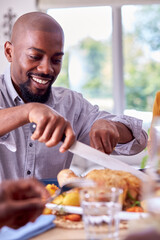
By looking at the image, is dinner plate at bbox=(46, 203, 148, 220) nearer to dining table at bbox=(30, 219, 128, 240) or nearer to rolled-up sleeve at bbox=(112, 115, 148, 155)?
dining table at bbox=(30, 219, 128, 240)

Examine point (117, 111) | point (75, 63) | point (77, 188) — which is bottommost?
point (117, 111)

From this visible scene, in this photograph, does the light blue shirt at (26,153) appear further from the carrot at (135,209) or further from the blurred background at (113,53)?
the blurred background at (113,53)

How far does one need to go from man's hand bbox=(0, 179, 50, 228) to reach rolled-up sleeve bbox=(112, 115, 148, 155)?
3.31 ft

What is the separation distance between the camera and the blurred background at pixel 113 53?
5293 millimetres

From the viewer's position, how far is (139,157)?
5102mm

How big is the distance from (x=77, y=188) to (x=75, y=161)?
159 inches

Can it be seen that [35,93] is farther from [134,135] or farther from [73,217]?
[73,217]

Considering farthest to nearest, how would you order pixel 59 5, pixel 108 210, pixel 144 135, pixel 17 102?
1. pixel 59 5
2. pixel 17 102
3. pixel 144 135
4. pixel 108 210

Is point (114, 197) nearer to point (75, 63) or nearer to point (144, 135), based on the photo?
point (144, 135)

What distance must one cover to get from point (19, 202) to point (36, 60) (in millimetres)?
1293

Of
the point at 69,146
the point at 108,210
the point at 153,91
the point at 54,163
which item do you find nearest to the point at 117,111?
the point at 153,91

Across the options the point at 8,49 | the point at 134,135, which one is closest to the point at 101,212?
the point at 134,135

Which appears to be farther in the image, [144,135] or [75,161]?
[75,161]

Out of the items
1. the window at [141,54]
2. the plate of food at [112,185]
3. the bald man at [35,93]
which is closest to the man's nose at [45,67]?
the bald man at [35,93]
